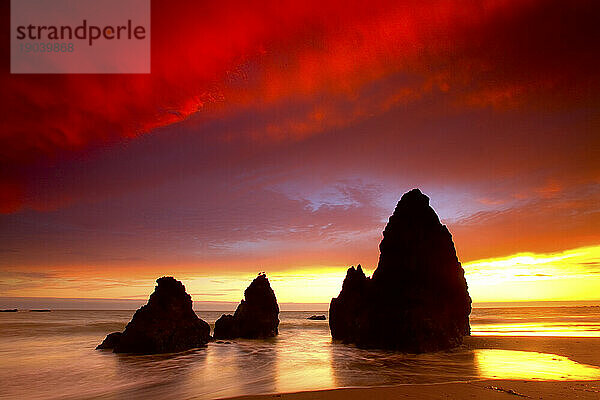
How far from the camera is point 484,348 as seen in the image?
101 feet

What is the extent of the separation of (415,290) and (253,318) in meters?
26.3

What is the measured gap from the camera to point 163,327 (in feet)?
107

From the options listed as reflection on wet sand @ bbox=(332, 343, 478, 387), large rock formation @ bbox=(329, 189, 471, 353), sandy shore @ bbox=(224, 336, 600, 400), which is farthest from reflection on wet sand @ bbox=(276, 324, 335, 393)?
large rock formation @ bbox=(329, 189, 471, 353)

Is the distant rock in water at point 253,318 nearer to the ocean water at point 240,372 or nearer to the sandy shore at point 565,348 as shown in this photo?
the ocean water at point 240,372

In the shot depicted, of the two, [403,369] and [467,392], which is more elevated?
[467,392]

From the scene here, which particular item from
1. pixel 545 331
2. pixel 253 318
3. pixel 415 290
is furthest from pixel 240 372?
pixel 545 331

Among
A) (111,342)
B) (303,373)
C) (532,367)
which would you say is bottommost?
(111,342)

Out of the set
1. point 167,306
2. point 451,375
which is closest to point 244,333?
point 167,306

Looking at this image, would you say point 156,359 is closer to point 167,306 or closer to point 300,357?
point 167,306

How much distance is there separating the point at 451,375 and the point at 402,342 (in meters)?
12.3

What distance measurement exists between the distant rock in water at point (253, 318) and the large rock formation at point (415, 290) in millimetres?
17863

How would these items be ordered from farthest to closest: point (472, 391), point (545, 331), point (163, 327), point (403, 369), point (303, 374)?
point (545, 331), point (163, 327), point (403, 369), point (303, 374), point (472, 391)

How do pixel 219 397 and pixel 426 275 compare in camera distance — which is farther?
pixel 426 275

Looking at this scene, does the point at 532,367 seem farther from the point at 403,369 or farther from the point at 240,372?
the point at 240,372
